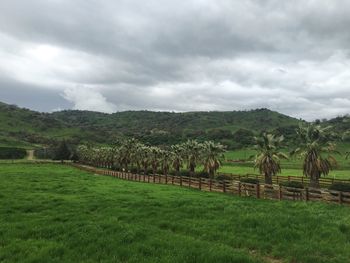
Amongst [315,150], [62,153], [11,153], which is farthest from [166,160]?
[11,153]

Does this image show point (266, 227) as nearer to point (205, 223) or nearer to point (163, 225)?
point (205, 223)

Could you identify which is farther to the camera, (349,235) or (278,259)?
(349,235)

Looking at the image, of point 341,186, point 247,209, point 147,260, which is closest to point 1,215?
point 147,260

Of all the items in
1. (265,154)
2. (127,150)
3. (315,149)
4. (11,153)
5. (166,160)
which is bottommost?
(11,153)

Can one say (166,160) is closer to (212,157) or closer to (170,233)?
(212,157)

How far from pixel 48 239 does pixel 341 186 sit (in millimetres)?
28342

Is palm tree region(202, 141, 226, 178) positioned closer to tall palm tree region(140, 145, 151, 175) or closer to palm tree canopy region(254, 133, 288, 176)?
palm tree canopy region(254, 133, 288, 176)

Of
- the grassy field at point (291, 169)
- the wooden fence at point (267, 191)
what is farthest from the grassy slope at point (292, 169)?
the wooden fence at point (267, 191)

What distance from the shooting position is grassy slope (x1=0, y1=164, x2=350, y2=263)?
12727 millimetres

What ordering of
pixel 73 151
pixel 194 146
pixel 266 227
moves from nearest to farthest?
pixel 266 227 < pixel 194 146 < pixel 73 151

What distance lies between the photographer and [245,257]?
1237 centimetres

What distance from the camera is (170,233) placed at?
1597 cm

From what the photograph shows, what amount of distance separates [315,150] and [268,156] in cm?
622

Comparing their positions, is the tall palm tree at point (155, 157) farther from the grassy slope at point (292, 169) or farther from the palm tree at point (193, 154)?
the grassy slope at point (292, 169)
